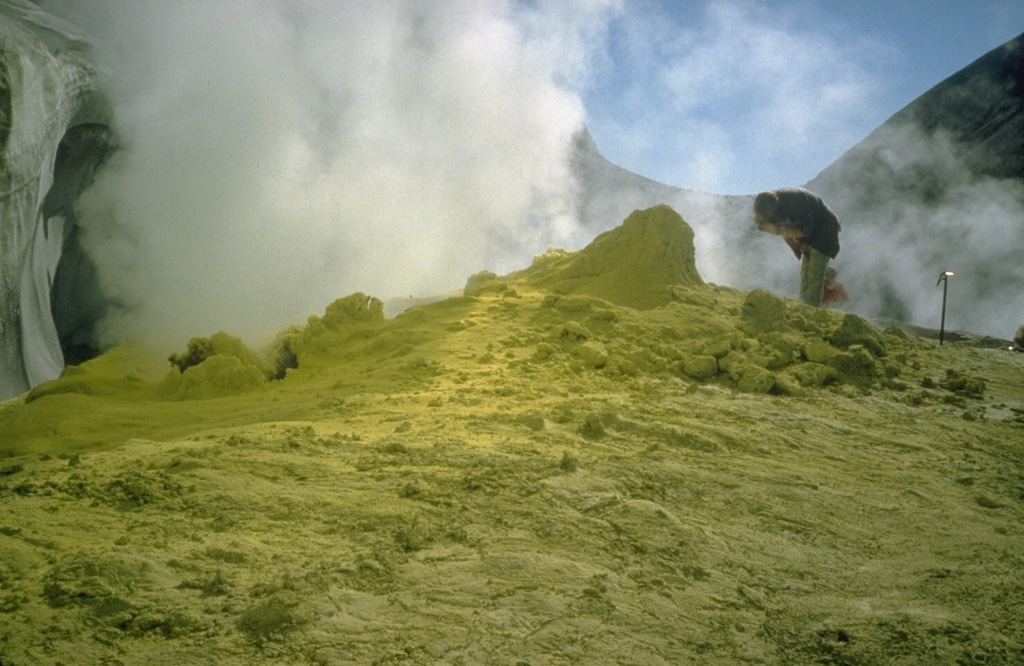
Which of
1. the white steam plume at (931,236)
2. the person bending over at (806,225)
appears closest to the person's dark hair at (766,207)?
the person bending over at (806,225)

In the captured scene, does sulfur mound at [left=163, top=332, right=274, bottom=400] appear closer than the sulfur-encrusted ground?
No

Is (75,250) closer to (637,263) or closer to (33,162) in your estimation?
(33,162)

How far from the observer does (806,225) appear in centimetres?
687

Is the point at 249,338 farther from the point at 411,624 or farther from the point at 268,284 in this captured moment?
the point at 411,624

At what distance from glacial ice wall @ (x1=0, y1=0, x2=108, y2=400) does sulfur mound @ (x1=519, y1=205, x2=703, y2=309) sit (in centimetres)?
411

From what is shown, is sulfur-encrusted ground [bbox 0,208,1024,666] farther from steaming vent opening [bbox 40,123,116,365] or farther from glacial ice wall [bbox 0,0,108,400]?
steaming vent opening [bbox 40,123,116,365]

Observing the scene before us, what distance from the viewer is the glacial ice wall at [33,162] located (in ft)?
13.7

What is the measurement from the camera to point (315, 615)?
1397 millimetres

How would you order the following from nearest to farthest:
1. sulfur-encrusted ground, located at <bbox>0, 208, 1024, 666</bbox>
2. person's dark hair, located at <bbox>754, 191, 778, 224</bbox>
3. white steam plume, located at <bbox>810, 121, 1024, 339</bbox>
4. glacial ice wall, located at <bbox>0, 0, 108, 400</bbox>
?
sulfur-encrusted ground, located at <bbox>0, 208, 1024, 666</bbox>, glacial ice wall, located at <bbox>0, 0, 108, 400</bbox>, person's dark hair, located at <bbox>754, 191, 778, 224</bbox>, white steam plume, located at <bbox>810, 121, 1024, 339</bbox>

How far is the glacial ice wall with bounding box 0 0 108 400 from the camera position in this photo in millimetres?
4164

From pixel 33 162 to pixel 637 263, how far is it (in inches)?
187

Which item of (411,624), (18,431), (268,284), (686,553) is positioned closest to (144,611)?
(411,624)

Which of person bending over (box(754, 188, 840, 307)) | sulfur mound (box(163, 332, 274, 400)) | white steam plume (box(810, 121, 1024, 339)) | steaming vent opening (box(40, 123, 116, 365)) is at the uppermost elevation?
white steam plume (box(810, 121, 1024, 339))

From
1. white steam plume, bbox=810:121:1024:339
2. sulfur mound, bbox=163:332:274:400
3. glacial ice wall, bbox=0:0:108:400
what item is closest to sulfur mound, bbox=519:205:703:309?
sulfur mound, bbox=163:332:274:400
